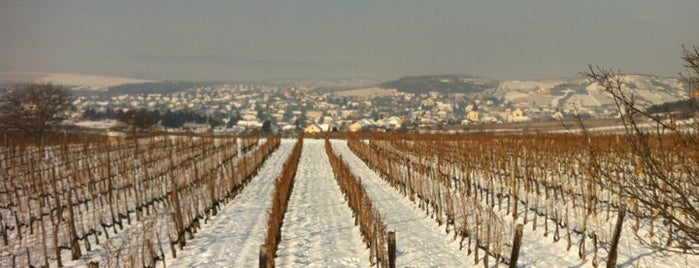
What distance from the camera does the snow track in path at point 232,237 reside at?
8492mm

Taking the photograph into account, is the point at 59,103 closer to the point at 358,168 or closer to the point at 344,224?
the point at 358,168

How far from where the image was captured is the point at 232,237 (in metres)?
10.3

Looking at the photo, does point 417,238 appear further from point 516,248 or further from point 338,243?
point 516,248

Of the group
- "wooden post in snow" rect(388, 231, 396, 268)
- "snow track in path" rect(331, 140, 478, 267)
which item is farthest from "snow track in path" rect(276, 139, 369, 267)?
"wooden post in snow" rect(388, 231, 396, 268)

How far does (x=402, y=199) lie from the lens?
51.1ft

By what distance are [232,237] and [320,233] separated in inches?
74.8

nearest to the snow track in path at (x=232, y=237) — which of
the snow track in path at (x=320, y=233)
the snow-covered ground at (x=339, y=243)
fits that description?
the snow-covered ground at (x=339, y=243)

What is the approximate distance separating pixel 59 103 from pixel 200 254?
40.5m

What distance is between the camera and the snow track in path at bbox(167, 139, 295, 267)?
849 centimetres

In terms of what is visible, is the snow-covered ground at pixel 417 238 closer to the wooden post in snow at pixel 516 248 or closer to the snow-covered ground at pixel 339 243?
the snow-covered ground at pixel 339 243

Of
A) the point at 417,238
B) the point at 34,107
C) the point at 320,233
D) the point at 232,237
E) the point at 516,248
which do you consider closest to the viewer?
the point at 516,248

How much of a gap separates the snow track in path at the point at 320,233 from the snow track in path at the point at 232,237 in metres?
0.60

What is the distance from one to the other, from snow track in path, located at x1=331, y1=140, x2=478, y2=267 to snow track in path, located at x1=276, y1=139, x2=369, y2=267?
84 cm

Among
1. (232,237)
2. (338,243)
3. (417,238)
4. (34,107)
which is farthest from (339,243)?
(34,107)
